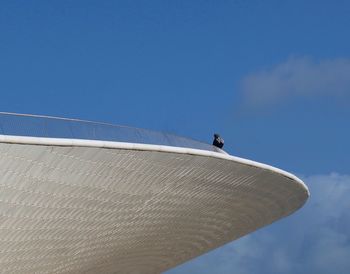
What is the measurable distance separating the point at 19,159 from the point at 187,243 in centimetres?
1625

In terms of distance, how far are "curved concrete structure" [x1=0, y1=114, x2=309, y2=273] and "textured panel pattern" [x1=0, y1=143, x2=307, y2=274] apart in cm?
4

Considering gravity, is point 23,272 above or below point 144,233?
below

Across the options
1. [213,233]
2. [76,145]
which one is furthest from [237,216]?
[76,145]

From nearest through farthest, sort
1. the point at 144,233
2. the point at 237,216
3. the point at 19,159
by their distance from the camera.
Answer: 1. the point at 19,159
2. the point at 144,233
3. the point at 237,216

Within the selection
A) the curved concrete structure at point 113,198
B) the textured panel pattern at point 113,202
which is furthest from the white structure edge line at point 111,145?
the textured panel pattern at point 113,202

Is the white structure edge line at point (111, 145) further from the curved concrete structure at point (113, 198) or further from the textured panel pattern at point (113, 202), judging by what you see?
the textured panel pattern at point (113, 202)

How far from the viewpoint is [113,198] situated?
25250 millimetres

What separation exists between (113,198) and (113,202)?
0.31 metres

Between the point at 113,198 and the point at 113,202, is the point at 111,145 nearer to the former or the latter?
the point at 113,198

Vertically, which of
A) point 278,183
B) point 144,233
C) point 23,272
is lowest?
point 23,272

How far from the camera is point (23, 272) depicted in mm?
27578

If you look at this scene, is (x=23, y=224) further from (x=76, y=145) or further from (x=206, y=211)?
(x=206, y=211)

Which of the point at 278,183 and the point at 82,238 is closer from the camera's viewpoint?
the point at 82,238

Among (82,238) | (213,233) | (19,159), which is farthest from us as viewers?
(213,233)
